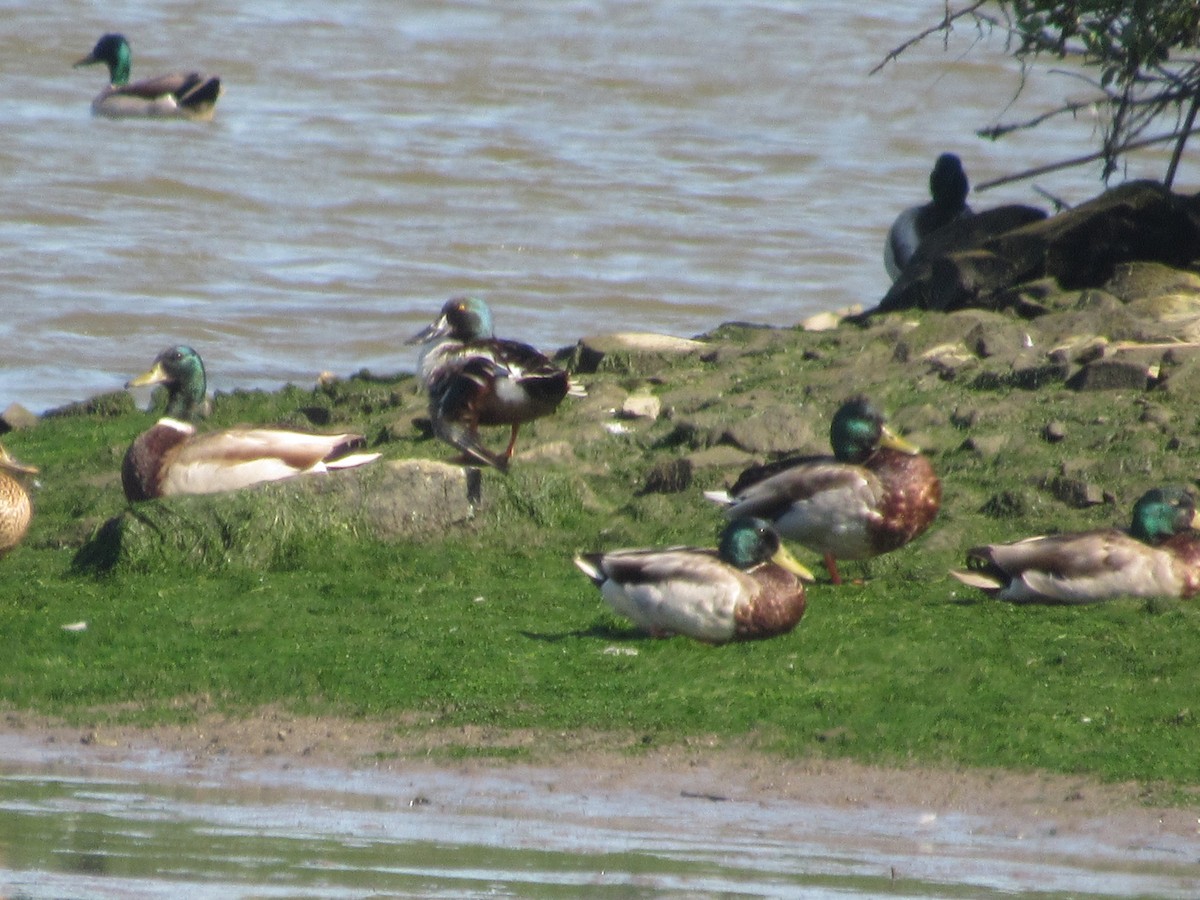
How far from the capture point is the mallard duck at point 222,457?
10938 mm

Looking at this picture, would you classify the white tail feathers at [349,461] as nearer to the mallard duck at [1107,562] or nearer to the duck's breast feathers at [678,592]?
the duck's breast feathers at [678,592]

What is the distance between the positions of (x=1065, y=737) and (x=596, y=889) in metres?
2.45

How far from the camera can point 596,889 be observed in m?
5.30

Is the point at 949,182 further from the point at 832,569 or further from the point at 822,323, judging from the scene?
the point at 832,569

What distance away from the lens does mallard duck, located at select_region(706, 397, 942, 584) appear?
9.30 metres

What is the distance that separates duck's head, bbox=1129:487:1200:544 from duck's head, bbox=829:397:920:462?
1.06 m

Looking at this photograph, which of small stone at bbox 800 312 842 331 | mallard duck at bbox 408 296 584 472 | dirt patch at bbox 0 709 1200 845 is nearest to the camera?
dirt patch at bbox 0 709 1200 845

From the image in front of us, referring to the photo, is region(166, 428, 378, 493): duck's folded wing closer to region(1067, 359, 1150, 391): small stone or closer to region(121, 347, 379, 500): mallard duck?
region(121, 347, 379, 500): mallard duck

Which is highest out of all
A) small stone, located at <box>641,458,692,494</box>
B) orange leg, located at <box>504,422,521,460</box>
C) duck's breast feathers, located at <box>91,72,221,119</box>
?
small stone, located at <box>641,458,692,494</box>

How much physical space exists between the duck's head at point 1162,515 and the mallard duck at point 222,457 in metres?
3.86

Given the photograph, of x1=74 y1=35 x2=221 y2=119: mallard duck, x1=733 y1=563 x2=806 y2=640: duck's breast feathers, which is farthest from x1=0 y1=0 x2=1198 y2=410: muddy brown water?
x1=733 y1=563 x2=806 y2=640: duck's breast feathers

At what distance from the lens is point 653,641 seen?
8523 mm

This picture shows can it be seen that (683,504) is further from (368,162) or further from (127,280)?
(368,162)

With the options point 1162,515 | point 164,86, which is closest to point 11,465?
point 1162,515
